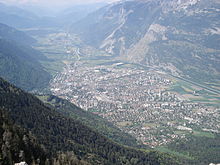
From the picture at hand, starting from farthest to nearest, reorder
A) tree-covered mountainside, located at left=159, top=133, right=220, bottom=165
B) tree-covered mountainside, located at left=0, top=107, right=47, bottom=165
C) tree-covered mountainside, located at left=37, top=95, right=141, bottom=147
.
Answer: tree-covered mountainside, located at left=37, top=95, right=141, bottom=147
tree-covered mountainside, located at left=159, top=133, right=220, bottom=165
tree-covered mountainside, located at left=0, top=107, right=47, bottom=165

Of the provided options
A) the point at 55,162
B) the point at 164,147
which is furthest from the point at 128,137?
the point at 55,162

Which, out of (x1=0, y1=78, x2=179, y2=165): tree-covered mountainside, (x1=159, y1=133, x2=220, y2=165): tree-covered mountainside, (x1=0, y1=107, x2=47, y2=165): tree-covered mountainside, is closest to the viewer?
(x1=0, y1=107, x2=47, y2=165): tree-covered mountainside

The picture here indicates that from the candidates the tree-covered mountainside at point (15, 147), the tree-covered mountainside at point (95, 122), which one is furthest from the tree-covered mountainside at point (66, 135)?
the tree-covered mountainside at point (15, 147)

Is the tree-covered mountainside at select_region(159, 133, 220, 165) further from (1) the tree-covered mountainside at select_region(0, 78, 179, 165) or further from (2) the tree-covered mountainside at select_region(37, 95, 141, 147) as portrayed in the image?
(2) the tree-covered mountainside at select_region(37, 95, 141, 147)

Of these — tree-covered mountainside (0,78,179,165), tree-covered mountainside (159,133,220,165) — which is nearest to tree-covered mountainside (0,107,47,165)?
tree-covered mountainside (0,78,179,165)

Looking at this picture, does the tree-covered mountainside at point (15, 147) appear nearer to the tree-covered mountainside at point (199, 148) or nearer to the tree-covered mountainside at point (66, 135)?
the tree-covered mountainside at point (66, 135)

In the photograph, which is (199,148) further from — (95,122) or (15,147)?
(15,147)

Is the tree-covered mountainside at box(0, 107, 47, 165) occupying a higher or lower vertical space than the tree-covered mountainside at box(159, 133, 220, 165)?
higher
